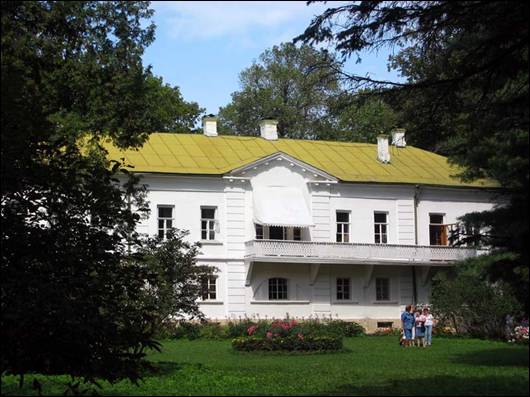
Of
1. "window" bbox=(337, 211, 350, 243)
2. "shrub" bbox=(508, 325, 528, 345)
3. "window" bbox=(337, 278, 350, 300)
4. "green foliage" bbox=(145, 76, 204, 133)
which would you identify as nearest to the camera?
"shrub" bbox=(508, 325, 528, 345)

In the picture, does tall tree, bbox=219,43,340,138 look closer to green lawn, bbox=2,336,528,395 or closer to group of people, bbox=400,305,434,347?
group of people, bbox=400,305,434,347

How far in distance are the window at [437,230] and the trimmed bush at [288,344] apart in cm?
2027

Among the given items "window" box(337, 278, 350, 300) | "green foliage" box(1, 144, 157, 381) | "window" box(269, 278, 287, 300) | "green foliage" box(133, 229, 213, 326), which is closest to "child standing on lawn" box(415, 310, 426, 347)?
"green foliage" box(133, 229, 213, 326)

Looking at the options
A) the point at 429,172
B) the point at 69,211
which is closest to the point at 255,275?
the point at 429,172

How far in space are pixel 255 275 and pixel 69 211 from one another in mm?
30698

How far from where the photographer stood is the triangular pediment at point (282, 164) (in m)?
45.9

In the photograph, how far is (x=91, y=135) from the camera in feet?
64.1

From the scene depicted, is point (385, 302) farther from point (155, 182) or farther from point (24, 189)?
point (24, 189)

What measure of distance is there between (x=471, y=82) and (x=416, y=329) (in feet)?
66.8

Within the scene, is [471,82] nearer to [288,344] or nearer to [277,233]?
[288,344]

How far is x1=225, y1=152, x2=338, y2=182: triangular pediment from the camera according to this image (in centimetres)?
4594

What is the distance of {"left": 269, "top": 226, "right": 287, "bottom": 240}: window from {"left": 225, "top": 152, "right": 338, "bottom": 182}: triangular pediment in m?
2.98

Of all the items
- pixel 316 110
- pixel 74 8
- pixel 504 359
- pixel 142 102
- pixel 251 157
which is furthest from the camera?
pixel 316 110

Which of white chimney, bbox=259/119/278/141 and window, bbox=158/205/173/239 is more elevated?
white chimney, bbox=259/119/278/141
